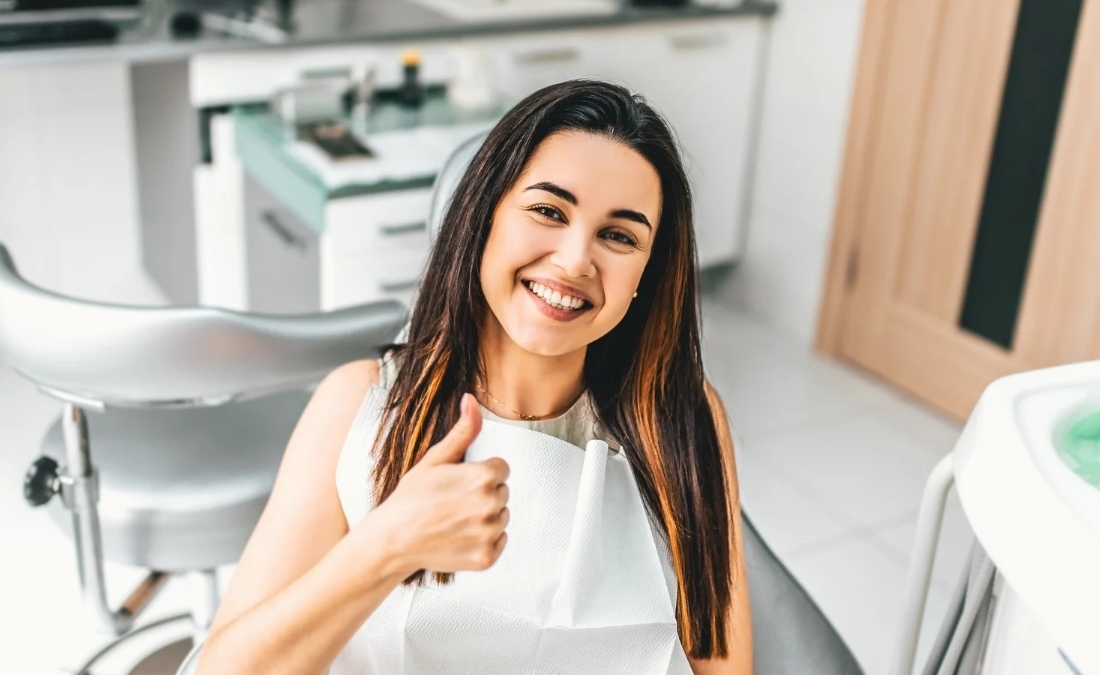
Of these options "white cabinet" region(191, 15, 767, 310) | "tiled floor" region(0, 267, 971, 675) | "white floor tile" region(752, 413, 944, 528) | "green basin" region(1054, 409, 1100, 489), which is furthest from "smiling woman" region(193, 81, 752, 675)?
"white floor tile" region(752, 413, 944, 528)

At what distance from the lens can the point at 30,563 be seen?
2.15 m

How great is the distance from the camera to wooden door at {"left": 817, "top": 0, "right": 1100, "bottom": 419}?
2.51 meters

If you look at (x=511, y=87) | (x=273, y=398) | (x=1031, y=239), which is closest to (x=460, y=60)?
(x=511, y=87)

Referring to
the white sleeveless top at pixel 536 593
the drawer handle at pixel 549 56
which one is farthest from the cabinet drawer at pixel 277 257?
the white sleeveless top at pixel 536 593

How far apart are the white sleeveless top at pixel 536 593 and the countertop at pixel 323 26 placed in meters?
1.50

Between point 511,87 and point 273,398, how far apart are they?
52.4 inches

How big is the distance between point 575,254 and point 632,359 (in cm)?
18

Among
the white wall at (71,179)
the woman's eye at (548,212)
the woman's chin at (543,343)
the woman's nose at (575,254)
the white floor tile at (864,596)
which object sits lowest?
the white floor tile at (864,596)

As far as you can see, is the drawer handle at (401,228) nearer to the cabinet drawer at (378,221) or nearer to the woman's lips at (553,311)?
the cabinet drawer at (378,221)

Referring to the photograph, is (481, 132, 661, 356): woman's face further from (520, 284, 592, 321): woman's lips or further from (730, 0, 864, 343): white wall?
(730, 0, 864, 343): white wall

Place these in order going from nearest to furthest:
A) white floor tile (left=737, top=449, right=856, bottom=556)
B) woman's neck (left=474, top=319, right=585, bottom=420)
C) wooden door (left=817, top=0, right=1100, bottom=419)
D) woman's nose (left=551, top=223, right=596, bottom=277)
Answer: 1. woman's nose (left=551, top=223, right=596, bottom=277)
2. woman's neck (left=474, top=319, right=585, bottom=420)
3. white floor tile (left=737, top=449, right=856, bottom=556)
4. wooden door (left=817, top=0, right=1100, bottom=419)

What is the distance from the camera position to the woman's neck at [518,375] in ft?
3.65

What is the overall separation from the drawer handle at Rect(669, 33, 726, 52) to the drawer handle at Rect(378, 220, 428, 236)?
1.13 meters

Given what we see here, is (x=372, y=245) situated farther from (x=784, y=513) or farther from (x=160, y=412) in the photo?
(x=784, y=513)
